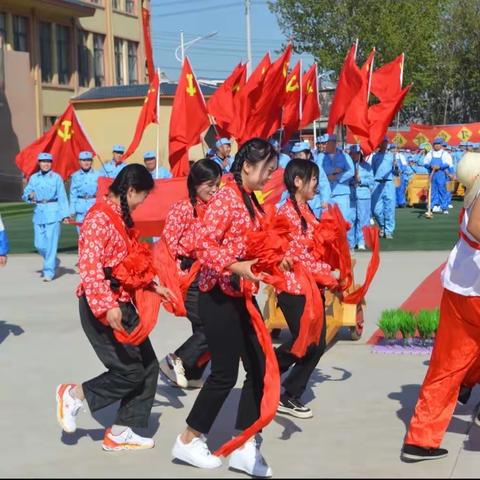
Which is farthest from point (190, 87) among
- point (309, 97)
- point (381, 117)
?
point (309, 97)

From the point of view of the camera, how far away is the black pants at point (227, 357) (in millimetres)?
5043

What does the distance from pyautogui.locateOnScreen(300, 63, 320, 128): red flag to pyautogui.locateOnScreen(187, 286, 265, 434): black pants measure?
11.6 m

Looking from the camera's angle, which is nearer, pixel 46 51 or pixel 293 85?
pixel 293 85

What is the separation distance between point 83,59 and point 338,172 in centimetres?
3304

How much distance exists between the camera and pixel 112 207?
537cm

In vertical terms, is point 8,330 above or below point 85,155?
below

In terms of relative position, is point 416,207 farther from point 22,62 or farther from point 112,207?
point 112,207

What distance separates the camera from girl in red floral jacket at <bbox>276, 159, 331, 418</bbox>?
6121mm

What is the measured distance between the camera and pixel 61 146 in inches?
561

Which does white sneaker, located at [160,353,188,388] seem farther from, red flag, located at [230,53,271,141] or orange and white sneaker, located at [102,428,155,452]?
red flag, located at [230,53,271,141]

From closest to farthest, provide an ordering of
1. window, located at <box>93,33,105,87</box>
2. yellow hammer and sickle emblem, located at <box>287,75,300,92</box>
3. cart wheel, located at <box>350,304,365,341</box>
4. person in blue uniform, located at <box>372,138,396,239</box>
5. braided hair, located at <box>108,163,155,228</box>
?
braided hair, located at <box>108,163,155,228</box>
cart wheel, located at <box>350,304,365,341</box>
yellow hammer and sickle emblem, located at <box>287,75,300,92</box>
person in blue uniform, located at <box>372,138,396,239</box>
window, located at <box>93,33,105,87</box>

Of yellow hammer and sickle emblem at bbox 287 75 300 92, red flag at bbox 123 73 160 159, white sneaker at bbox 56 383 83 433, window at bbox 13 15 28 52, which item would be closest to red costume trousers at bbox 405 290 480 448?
white sneaker at bbox 56 383 83 433

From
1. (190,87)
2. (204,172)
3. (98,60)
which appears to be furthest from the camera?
(98,60)

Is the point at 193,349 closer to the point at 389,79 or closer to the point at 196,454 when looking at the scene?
the point at 196,454
